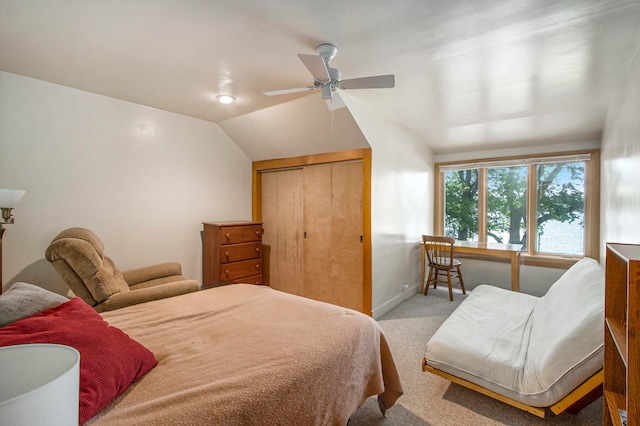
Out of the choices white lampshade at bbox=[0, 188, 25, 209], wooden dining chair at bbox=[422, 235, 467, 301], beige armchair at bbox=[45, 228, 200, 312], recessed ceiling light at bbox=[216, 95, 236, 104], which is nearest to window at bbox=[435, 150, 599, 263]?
wooden dining chair at bbox=[422, 235, 467, 301]

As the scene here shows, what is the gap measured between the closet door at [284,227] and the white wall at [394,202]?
3.43 ft

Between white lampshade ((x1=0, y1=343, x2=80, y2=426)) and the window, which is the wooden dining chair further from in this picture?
white lampshade ((x1=0, y1=343, x2=80, y2=426))

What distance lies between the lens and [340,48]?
6.34 ft

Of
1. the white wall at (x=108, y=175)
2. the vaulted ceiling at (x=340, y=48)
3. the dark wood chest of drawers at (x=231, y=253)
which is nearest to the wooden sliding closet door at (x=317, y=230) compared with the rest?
the dark wood chest of drawers at (x=231, y=253)

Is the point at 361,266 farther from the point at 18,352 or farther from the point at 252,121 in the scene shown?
the point at 18,352

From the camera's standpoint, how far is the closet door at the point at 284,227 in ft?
12.9

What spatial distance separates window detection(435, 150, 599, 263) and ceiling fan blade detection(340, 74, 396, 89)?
11.3ft

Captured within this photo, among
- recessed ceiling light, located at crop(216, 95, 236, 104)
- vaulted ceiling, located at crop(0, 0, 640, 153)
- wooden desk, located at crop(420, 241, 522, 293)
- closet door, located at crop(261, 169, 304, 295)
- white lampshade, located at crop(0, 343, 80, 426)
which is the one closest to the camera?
white lampshade, located at crop(0, 343, 80, 426)

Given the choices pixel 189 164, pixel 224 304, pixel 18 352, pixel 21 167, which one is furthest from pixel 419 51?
pixel 21 167

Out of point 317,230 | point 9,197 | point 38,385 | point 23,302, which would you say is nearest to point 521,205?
point 317,230

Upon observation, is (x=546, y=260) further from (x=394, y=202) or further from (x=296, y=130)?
(x=296, y=130)

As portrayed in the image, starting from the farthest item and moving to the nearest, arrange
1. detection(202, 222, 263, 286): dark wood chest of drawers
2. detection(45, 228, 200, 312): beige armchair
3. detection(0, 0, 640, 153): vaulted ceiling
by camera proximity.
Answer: detection(202, 222, 263, 286): dark wood chest of drawers < detection(45, 228, 200, 312): beige armchair < detection(0, 0, 640, 153): vaulted ceiling

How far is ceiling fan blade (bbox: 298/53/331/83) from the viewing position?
1.69 m

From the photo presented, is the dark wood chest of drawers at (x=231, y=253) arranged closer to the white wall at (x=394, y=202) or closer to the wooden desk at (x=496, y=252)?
the white wall at (x=394, y=202)
